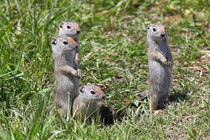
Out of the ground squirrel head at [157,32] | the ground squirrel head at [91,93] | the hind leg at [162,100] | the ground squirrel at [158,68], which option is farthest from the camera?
the hind leg at [162,100]

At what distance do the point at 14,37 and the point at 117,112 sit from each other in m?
2.52

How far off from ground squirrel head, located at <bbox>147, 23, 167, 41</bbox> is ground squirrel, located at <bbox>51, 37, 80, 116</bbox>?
49.2 inches

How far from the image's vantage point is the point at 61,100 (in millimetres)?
6055

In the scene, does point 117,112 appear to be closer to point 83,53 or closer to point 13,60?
point 83,53

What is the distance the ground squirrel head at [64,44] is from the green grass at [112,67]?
750 mm

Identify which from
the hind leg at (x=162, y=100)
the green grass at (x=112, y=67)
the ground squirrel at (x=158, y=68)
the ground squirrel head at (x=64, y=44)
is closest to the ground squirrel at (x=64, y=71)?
the ground squirrel head at (x=64, y=44)

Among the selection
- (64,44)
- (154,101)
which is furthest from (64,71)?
(154,101)

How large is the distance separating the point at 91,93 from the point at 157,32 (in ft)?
4.59

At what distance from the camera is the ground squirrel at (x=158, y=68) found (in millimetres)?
6170

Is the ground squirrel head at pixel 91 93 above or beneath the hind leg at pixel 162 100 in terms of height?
above

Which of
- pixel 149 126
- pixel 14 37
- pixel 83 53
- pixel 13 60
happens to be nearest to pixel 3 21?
pixel 14 37

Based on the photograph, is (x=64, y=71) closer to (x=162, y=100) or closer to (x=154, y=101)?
(x=154, y=101)

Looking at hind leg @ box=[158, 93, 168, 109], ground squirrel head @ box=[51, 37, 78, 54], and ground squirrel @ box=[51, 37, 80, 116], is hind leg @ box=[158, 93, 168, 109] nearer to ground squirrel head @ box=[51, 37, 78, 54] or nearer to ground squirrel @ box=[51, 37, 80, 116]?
ground squirrel @ box=[51, 37, 80, 116]

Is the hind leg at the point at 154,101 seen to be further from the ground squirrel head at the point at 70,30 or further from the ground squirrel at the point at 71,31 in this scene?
the ground squirrel head at the point at 70,30
